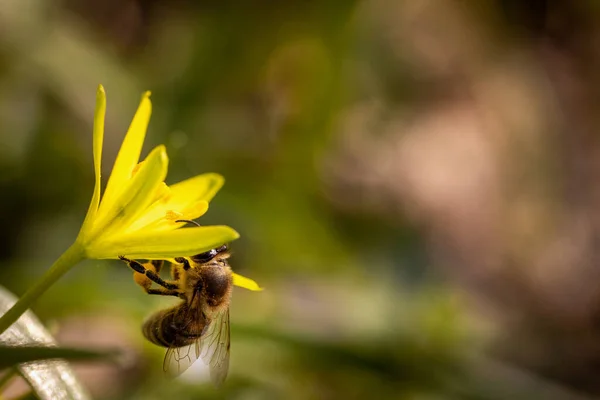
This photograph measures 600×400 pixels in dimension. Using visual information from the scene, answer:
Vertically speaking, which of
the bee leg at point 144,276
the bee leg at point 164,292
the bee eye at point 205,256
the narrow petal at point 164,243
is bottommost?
the narrow petal at point 164,243

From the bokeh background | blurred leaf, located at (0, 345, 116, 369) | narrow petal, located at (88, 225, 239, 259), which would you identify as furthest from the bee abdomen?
blurred leaf, located at (0, 345, 116, 369)

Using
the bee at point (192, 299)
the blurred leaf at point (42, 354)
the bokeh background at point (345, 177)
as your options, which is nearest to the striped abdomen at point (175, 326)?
the bee at point (192, 299)

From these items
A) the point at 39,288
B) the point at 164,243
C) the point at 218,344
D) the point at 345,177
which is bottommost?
the point at 39,288

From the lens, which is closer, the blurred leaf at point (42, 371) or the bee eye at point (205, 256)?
the blurred leaf at point (42, 371)

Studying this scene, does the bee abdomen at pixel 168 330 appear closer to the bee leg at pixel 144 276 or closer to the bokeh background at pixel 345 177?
the bee leg at pixel 144 276

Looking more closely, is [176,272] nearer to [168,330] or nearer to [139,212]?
[168,330]

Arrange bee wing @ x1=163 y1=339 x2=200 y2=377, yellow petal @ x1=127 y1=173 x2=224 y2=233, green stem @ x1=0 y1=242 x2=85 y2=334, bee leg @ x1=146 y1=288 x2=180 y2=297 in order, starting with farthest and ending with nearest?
bee wing @ x1=163 y1=339 x2=200 y2=377
bee leg @ x1=146 y1=288 x2=180 y2=297
yellow petal @ x1=127 y1=173 x2=224 y2=233
green stem @ x1=0 y1=242 x2=85 y2=334

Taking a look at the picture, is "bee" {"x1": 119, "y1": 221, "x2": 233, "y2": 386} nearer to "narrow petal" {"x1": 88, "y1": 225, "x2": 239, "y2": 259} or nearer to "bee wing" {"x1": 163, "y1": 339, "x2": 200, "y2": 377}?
"bee wing" {"x1": 163, "y1": 339, "x2": 200, "y2": 377}

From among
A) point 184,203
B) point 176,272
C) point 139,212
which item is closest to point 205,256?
point 176,272
